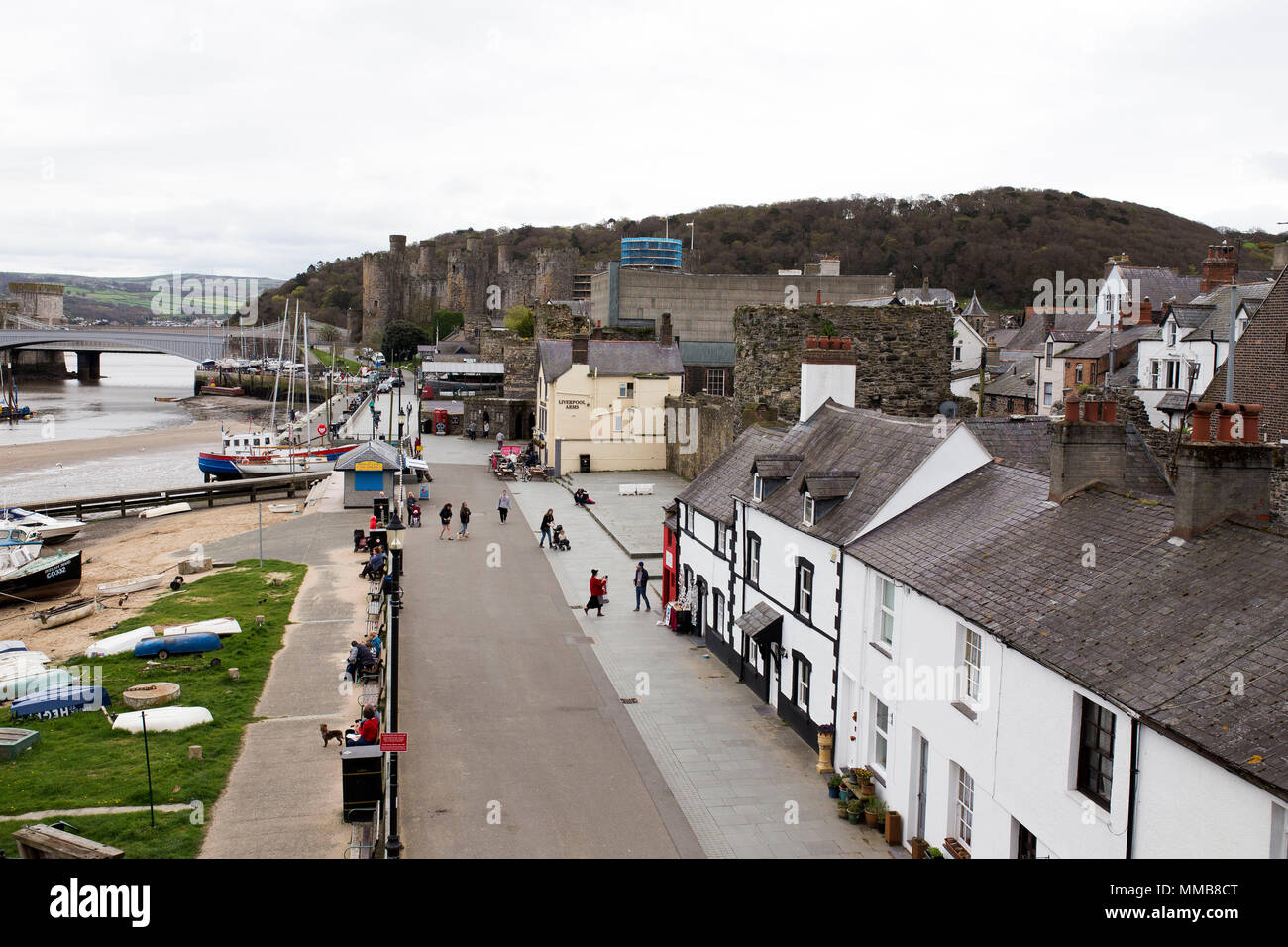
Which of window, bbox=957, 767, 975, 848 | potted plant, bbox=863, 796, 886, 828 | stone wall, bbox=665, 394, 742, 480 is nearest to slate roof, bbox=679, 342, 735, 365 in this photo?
stone wall, bbox=665, 394, 742, 480

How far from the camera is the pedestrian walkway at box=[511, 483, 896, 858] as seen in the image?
13531 millimetres

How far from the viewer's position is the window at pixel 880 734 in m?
14.2

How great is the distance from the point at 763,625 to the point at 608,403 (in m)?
32.2

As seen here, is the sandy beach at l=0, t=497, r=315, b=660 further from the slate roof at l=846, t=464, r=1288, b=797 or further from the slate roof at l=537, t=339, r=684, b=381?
the slate roof at l=846, t=464, r=1288, b=797

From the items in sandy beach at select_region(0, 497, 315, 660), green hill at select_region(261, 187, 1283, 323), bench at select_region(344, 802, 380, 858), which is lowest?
sandy beach at select_region(0, 497, 315, 660)

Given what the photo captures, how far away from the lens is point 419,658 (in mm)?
21219

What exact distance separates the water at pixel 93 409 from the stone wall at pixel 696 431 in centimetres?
5101

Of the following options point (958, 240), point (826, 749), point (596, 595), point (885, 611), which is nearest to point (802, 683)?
point (826, 749)

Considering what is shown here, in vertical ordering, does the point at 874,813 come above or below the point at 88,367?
below

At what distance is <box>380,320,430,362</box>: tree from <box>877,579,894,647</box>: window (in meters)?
112

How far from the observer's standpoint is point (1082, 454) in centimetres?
1280

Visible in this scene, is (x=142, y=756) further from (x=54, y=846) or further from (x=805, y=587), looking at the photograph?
(x=805, y=587)
